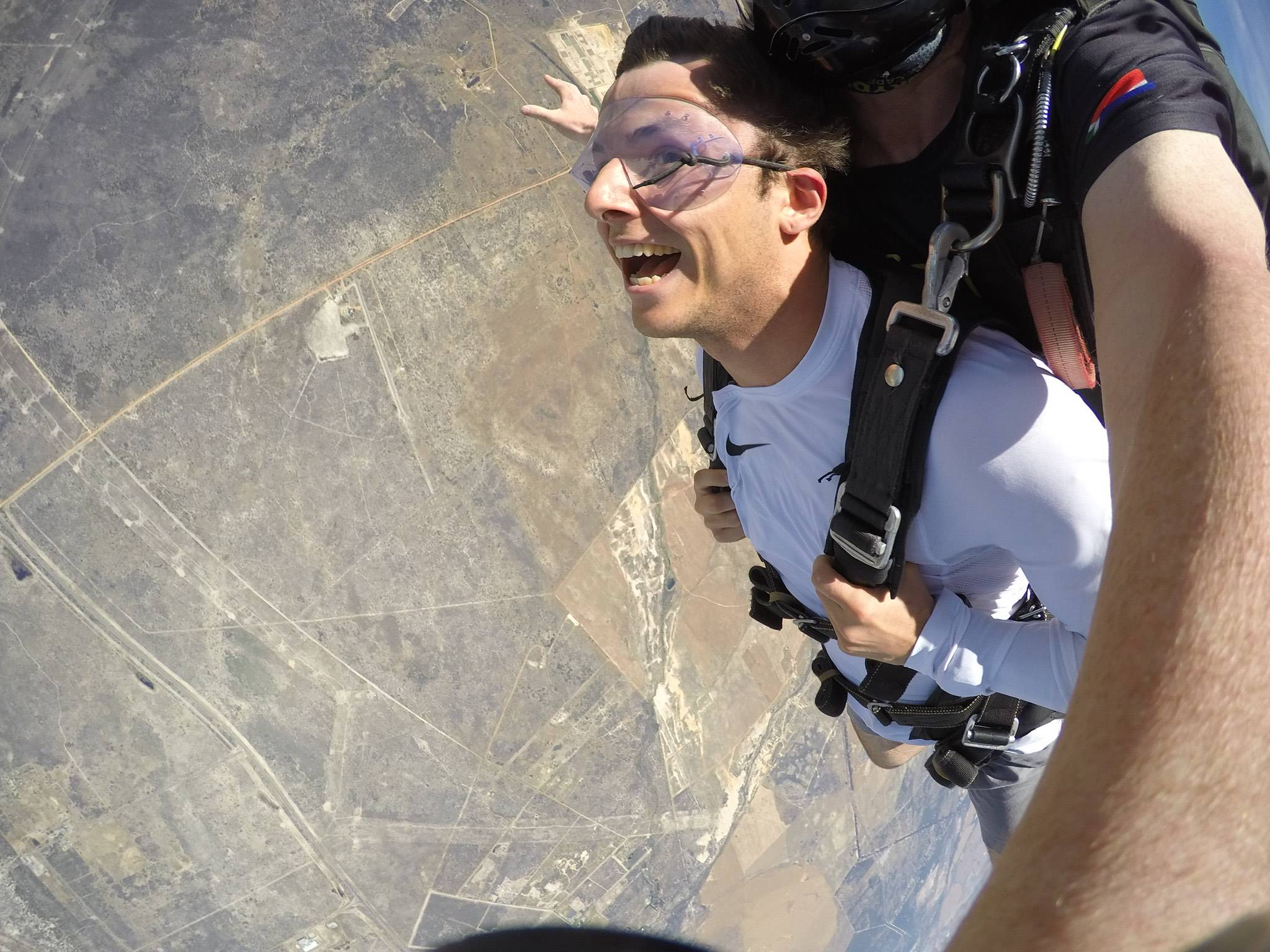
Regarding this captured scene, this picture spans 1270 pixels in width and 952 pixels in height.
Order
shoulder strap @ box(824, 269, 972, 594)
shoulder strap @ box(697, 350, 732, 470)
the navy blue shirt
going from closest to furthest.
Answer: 1. the navy blue shirt
2. shoulder strap @ box(824, 269, 972, 594)
3. shoulder strap @ box(697, 350, 732, 470)

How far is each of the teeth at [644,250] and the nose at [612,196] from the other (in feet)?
0.20

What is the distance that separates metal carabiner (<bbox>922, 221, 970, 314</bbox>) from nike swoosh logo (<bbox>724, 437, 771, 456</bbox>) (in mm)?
505

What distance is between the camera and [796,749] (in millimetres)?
4148

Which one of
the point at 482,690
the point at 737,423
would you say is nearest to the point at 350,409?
the point at 482,690

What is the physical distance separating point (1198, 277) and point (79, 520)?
2954mm

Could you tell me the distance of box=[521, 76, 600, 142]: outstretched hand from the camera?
2215 mm

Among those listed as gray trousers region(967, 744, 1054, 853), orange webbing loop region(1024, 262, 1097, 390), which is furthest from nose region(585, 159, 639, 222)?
gray trousers region(967, 744, 1054, 853)

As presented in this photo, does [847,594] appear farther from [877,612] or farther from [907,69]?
[907,69]

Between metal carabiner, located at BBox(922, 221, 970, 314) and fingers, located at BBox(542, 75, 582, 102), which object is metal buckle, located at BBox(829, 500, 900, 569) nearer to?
metal carabiner, located at BBox(922, 221, 970, 314)

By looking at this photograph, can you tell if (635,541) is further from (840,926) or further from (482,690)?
(840,926)

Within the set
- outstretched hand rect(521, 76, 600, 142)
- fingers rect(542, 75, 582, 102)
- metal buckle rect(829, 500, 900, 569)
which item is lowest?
metal buckle rect(829, 500, 900, 569)

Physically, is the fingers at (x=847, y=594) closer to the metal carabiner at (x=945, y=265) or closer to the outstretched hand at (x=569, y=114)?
the metal carabiner at (x=945, y=265)

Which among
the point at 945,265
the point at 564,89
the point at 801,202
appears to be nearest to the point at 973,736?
the point at 945,265

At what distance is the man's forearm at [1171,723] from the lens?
470 mm
